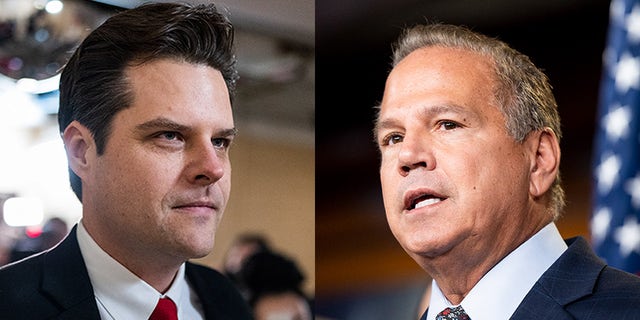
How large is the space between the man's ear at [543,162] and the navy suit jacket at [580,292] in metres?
0.21

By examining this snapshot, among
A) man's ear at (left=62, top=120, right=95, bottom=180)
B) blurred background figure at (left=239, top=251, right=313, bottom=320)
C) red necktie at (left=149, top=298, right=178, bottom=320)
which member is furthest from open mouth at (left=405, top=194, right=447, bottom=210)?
man's ear at (left=62, top=120, right=95, bottom=180)

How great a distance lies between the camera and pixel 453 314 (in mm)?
2301

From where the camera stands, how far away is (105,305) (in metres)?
2.10

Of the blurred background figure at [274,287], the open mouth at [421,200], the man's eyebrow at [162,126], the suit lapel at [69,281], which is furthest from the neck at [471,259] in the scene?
the suit lapel at [69,281]

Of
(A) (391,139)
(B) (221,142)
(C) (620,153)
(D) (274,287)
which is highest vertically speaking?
(C) (620,153)

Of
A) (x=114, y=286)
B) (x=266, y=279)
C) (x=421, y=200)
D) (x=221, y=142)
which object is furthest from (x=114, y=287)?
(x=421, y=200)

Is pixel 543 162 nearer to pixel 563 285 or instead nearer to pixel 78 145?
pixel 563 285

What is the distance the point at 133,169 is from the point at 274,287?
0.73 m

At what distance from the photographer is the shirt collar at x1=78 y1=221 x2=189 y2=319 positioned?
2.09 meters

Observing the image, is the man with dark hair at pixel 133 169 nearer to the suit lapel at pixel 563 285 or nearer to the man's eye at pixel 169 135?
the man's eye at pixel 169 135

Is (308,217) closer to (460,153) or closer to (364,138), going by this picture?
(364,138)

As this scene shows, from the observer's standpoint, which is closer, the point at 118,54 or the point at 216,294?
the point at 118,54

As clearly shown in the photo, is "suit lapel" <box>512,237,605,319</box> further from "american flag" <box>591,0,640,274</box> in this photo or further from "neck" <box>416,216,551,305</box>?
"american flag" <box>591,0,640,274</box>

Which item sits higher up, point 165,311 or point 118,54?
point 118,54
